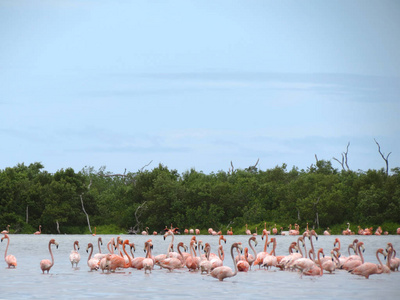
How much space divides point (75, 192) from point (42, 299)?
57064 mm

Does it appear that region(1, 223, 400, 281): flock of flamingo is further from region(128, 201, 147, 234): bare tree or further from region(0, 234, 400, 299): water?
region(128, 201, 147, 234): bare tree

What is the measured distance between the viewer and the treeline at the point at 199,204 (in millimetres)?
69500

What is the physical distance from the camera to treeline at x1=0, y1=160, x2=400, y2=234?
69.5 meters

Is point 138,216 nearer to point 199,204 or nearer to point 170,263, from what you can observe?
point 199,204

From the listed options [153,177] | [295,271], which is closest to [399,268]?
[295,271]

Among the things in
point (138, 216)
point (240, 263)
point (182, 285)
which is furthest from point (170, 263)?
point (138, 216)

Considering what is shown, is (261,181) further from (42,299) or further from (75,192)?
(42,299)

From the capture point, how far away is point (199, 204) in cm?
7556

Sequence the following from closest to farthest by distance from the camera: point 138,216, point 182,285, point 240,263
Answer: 1. point 182,285
2. point 240,263
3. point 138,216

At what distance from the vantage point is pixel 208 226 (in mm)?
73375

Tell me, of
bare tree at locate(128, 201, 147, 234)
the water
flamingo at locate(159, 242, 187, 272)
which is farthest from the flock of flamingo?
bare tree at locate(128, 201, 147, 234)

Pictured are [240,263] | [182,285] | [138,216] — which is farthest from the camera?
[138,216]

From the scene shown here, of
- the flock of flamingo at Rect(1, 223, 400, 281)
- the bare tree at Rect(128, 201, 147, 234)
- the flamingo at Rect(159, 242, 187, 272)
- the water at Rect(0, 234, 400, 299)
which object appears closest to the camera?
the water at Rect(0, 234, 400, 299)

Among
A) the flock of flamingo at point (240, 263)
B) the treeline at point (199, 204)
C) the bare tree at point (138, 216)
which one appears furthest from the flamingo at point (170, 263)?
the bare tree at point (138, 216)
